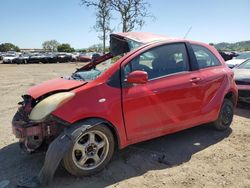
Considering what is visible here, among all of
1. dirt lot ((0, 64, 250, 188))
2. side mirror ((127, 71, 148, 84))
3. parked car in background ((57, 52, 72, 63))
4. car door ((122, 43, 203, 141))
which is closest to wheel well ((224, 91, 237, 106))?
dirt lot ((0, 64, 250, 188))

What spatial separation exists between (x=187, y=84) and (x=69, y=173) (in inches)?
84.4

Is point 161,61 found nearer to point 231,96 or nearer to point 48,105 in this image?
point 48,105

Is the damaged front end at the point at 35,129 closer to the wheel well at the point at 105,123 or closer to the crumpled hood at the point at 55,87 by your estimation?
the crumpled hood at the point at 55,87

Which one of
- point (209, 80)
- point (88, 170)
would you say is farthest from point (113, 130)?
point (209, 80)

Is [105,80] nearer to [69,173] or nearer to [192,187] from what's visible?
[69,173]

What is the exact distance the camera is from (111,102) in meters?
3.58

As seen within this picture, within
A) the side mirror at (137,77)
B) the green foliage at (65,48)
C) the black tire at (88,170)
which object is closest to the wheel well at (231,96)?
the side mirror at (137,77)

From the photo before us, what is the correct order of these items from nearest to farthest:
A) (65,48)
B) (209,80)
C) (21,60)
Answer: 1. (209,80)
2. (21,60)
3. (65,48)

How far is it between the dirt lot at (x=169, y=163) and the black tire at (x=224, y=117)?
141mm

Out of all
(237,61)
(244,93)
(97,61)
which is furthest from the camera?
(237,61)

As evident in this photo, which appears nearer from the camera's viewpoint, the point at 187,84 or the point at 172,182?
the point at 172,182

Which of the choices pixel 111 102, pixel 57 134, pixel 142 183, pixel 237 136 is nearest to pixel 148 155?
pixel 142 183

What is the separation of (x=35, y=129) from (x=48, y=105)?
0.36 metres

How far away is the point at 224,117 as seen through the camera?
519 cm
